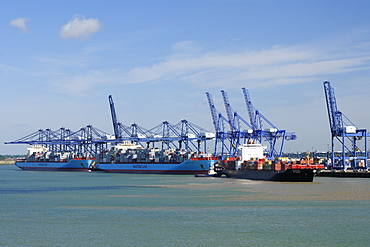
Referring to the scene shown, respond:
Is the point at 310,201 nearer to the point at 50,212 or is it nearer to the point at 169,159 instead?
the point at 50,212

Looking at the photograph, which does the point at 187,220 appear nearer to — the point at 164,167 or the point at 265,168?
the point at 265,168

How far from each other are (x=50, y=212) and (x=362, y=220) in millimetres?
23816

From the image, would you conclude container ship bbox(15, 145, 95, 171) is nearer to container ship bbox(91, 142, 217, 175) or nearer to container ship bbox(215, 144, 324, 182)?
container ship bbox(91, 142, 217, 175)

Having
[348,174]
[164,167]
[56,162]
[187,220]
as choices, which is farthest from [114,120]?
[187,220]

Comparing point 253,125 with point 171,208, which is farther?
point 253,125

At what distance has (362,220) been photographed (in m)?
37.2

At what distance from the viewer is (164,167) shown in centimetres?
12775

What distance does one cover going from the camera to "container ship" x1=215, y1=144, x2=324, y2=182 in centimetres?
8131

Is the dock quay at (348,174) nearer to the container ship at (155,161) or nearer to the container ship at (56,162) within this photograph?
the container ship at (155,161)

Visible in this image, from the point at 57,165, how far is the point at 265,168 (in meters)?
92.8

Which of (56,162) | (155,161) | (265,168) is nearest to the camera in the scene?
(265,168)

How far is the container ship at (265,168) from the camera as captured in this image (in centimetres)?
8131

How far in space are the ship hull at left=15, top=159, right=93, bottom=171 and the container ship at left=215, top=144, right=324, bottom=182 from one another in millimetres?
61080

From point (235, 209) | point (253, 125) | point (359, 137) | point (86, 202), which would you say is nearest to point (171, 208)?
point (235, 209)
